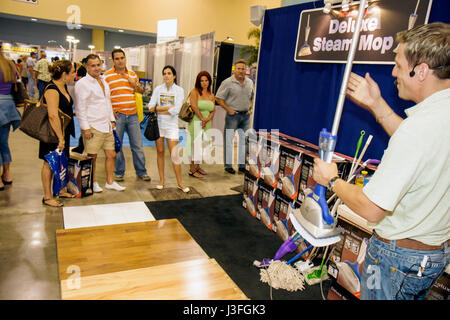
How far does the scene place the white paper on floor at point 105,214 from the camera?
132 inches

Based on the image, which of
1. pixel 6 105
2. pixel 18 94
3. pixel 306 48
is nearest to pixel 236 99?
pixel 306 48

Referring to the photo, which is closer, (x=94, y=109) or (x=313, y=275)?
(x=313, y=275)

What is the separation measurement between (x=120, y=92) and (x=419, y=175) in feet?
12.8

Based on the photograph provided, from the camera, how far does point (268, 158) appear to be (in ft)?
11.5

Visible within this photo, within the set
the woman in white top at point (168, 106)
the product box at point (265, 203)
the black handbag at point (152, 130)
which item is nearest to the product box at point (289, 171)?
the product box at point (265, 203)

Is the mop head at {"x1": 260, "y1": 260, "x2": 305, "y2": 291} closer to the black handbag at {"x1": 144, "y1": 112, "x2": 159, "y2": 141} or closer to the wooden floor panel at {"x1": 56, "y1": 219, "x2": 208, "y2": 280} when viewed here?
the wooden floor panel at {"x1": 56, "y1": 219, "x2": 208, "y2": 280}

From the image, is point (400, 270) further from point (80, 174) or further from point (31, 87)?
point (31, 87)

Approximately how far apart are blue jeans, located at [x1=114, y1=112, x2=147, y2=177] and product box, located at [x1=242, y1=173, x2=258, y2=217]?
65.6 inches

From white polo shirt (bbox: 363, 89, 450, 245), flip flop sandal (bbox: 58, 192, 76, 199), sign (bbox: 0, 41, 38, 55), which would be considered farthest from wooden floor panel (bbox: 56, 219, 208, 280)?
sign (bbox: 0, 41, 38, 55)

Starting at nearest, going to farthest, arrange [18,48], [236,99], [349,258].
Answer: [349,258] → [236,99] → [18,48]

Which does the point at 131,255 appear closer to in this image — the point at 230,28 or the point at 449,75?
the point at 449,75

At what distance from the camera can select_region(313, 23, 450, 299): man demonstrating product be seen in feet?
3.35

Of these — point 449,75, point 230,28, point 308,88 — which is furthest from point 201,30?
point 449,75
